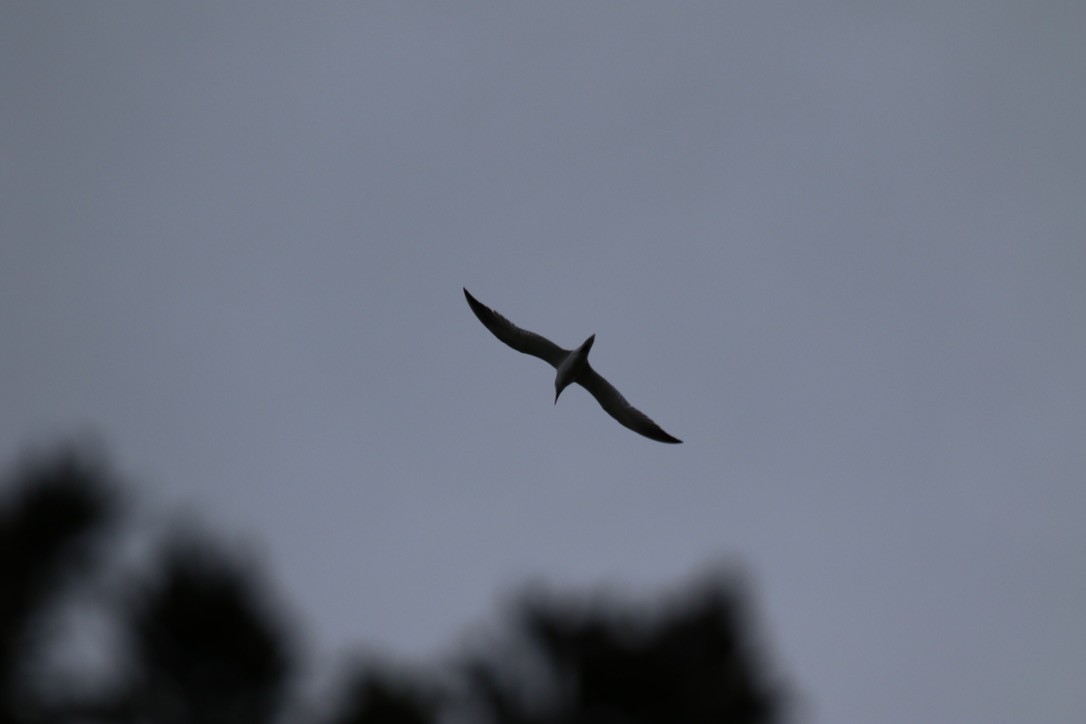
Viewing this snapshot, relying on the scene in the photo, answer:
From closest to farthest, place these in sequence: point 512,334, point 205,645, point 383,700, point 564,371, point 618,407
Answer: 1. point 205,645
2. point 383,700
3. point 564,371
4. point 512,334
5. point 618,407

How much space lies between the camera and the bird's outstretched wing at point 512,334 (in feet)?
58.1

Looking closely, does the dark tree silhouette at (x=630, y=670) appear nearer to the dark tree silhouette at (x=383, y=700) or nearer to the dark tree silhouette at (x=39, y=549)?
the dark tree silhouette at (x=383, y=700)

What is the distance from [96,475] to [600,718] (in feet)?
18.7

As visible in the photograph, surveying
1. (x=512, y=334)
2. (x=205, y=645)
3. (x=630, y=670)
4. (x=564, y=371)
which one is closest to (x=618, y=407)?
(x=564, y=371)

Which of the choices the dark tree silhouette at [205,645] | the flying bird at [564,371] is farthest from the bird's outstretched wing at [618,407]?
the dark tree silhouette at [205,645]

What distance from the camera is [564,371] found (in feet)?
56.0

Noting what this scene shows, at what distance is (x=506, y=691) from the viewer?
38.5 feet

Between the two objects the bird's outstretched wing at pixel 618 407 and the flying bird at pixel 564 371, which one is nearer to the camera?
the flying bird at pixel 564 371

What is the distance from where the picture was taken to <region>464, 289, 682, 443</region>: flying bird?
17.4m

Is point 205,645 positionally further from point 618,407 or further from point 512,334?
point 618,407

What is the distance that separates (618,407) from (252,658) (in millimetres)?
9876

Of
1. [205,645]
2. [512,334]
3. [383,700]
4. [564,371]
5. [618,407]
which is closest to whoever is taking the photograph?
[205,645]

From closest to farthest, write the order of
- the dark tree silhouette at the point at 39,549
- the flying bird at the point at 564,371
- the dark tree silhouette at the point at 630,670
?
the dark tree silhouette at the point at 39,549 < the dark tree silhouette at the point at 630,670 < the flying bird at the point at 564,371

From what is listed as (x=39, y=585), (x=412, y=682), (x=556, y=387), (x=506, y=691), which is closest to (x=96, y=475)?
(x=39, y=585)
